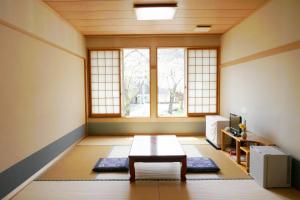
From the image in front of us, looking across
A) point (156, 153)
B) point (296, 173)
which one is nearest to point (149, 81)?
point (156, 153)

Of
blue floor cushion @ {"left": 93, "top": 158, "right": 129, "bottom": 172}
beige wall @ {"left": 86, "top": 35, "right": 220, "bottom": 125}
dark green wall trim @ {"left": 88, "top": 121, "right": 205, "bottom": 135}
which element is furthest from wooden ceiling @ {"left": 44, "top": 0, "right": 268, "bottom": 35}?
blue floor cushion @ {"left": 93, "top": 158, "right": 129, "bottom": 172}

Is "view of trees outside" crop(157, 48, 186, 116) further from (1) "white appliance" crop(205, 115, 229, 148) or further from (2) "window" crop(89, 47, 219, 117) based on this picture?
(1) "white appliance" crop(205, 115, 229, 148)

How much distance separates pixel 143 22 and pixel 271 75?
256 centimetres

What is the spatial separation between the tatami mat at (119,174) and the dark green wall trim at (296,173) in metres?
0.56

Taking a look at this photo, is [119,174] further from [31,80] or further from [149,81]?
[149,81]

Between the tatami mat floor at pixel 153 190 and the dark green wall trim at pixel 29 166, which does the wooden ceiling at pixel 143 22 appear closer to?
the dark green wall trim at pixel 29 166

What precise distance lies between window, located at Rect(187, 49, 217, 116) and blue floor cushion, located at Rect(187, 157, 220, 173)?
2424 mm

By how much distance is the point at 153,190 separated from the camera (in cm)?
304

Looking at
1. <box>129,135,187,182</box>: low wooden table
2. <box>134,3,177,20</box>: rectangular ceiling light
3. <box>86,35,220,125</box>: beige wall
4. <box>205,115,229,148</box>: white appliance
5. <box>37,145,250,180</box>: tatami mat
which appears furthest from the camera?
<box>86,35,220,125</box>: beige wall

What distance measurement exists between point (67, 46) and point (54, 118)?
1.47 metres

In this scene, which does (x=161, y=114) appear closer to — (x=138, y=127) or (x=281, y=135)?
(x=138, y=127)

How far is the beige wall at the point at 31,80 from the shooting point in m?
2.80

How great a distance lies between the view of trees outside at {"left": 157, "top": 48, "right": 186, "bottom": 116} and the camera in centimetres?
648

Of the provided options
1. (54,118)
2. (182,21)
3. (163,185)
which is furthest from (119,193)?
(182,21)
